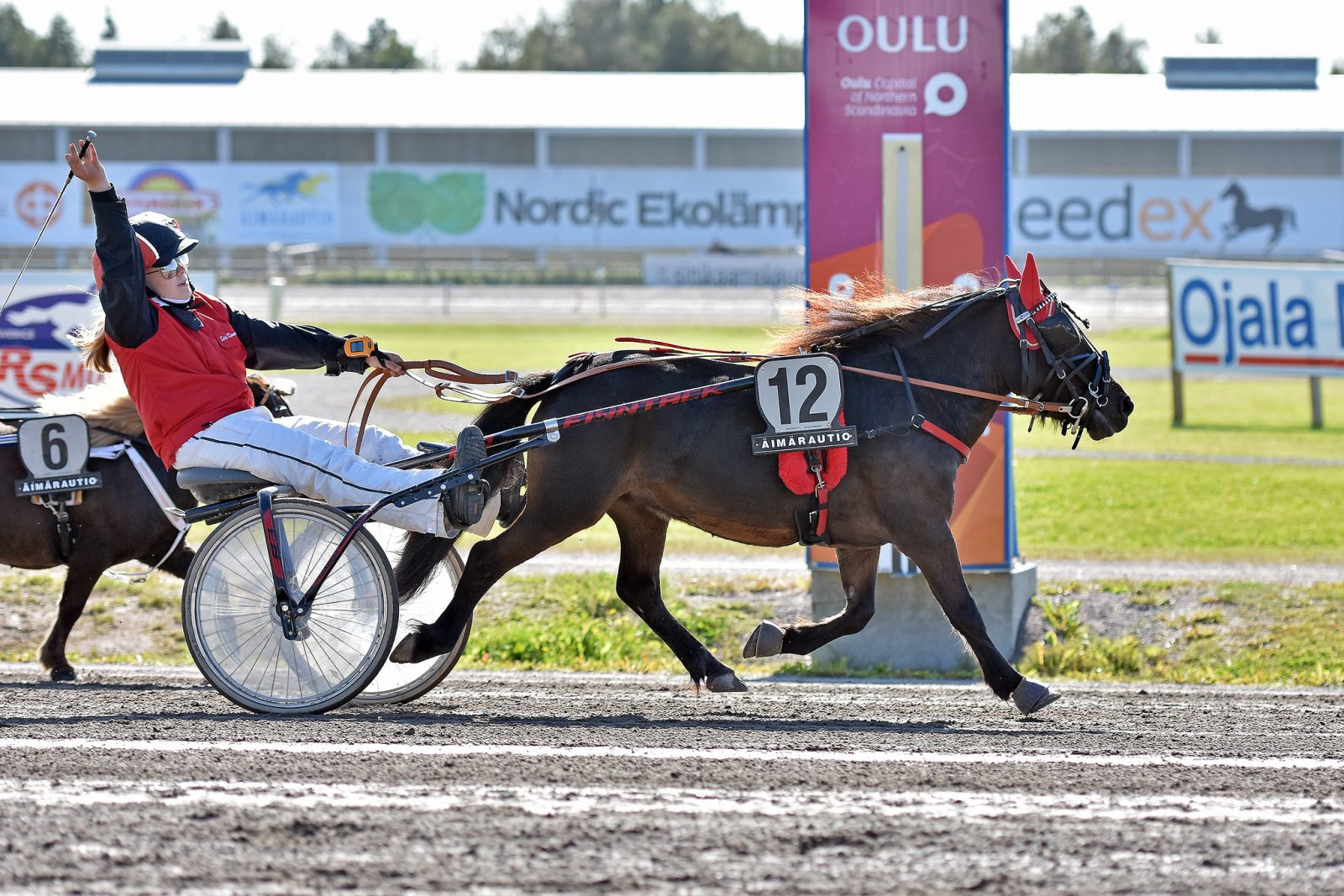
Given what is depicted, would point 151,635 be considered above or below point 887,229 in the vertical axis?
below

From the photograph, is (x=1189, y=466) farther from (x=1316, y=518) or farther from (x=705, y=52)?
(x=705, y=52)

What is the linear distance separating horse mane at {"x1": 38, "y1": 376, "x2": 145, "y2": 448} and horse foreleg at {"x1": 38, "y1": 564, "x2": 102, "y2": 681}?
2.18ft

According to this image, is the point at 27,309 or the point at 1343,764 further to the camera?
the point at 27,309

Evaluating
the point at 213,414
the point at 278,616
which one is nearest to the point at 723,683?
the point at 278,616

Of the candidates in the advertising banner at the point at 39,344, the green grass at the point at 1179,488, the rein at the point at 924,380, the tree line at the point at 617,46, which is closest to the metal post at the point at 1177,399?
the green grass at the point at 1179,488

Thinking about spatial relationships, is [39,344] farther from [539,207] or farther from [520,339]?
[539,207]

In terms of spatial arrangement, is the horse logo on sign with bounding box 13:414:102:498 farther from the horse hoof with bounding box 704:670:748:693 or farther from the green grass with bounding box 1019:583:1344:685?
the green grass with bounding box 1019:583:1344:685

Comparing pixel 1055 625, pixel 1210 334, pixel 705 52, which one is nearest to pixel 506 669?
pixel 1055 625

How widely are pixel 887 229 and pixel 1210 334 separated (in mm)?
11520

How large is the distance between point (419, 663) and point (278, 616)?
31.5 inches

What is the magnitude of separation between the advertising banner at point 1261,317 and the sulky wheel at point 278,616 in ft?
49.1

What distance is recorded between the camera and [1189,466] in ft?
51.6

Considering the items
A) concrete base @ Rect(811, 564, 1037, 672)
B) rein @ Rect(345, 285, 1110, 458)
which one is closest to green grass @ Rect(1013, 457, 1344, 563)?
concrete base @ Rect(811, 564, 1037, 672)

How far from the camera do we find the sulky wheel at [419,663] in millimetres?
6633
